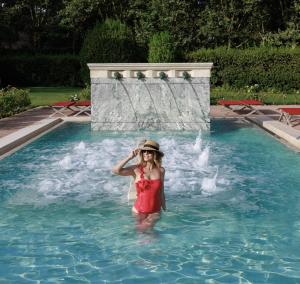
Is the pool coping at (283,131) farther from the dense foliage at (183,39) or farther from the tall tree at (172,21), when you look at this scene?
the tall tree at (172,21)

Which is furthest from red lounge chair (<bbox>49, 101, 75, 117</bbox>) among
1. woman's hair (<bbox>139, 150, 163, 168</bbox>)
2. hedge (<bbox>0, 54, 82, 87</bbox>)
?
hedge (<bbox>0, 54, 82, 87</bbox>)

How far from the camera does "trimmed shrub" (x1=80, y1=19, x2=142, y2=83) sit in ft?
124

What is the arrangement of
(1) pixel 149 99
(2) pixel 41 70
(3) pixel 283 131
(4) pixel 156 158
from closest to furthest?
(4) pixel 156 158, (3) pixel 283 131, (1) pixel 149 99, (2) pixel 41 70

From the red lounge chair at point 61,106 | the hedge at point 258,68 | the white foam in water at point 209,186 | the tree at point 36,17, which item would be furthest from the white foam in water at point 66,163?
the tree at point 36,17

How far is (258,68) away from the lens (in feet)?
121

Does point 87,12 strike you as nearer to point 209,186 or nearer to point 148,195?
point 209,186

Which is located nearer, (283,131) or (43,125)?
(283,131)

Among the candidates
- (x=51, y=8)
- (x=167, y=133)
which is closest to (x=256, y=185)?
(x=167, y=133)

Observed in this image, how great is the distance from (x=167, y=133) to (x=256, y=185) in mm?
7927

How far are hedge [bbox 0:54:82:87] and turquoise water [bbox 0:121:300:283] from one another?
3186 centimetres

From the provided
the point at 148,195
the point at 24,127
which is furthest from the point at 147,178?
the point at 24,127

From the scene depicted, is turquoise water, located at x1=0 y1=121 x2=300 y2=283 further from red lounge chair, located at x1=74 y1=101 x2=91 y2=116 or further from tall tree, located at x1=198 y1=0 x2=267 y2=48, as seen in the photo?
tall tree, located at x1=198 y1=0 x2=267 y2=48

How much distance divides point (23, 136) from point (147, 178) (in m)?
9.51

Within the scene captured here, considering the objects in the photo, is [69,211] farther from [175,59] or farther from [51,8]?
[51,8]
